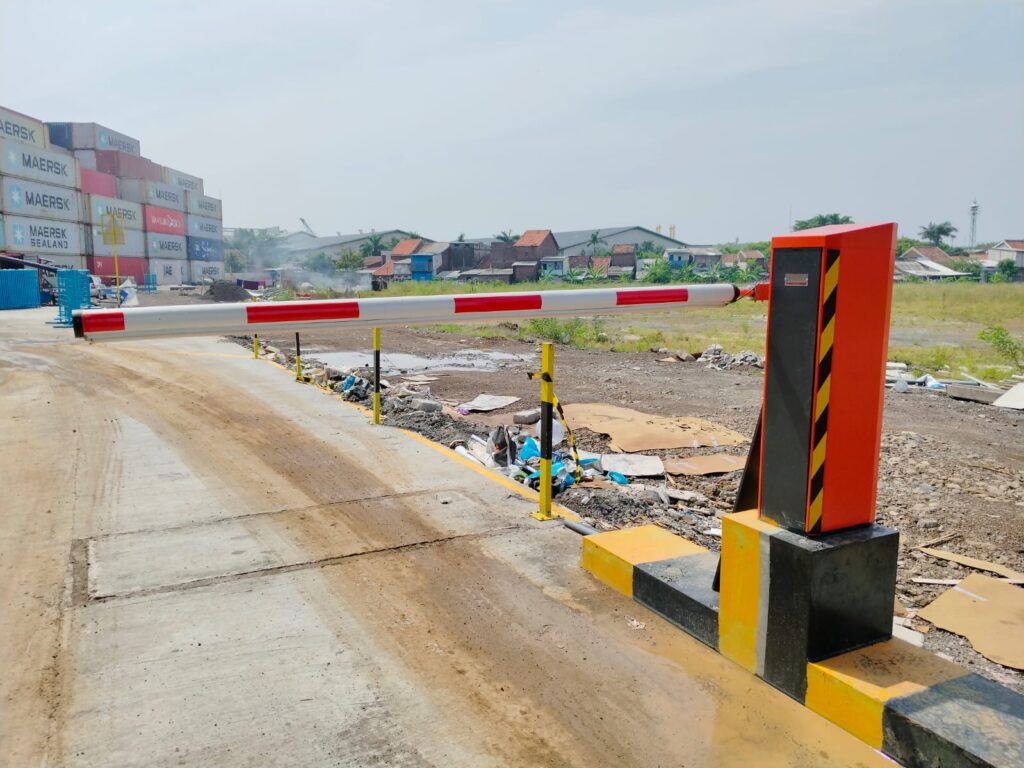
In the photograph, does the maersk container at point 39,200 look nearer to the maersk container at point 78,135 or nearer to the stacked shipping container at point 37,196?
the stacked shipping container at point 37,196

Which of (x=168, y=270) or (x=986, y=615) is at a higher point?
(x=168, y=270)

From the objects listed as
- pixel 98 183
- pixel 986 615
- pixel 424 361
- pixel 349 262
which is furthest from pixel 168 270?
pixel 986 615

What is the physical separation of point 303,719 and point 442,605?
114cm

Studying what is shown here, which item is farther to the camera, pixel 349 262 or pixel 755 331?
pixel 349 262

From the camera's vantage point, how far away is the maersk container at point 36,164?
148 ft

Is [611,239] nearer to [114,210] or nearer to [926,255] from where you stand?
[926,255]

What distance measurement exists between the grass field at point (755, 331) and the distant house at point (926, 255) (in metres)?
59.3

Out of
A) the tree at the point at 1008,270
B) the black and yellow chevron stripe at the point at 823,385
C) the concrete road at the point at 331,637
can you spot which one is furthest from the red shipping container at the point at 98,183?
the tree at the point at 1008,270

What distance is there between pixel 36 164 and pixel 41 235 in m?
4.58

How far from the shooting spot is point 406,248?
104 meters

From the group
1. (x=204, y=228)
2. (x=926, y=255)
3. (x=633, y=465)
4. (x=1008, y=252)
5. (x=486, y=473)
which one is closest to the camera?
(x=486, y=473)

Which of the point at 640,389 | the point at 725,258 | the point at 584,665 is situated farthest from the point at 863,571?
the point at 725,258

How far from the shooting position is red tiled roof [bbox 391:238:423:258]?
338 feet

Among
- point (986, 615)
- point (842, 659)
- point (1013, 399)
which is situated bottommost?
point (986, 615)
